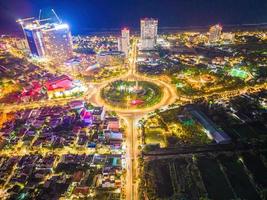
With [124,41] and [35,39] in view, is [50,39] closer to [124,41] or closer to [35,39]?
[35,39]

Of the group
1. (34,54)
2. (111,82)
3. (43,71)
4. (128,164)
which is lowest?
(128,164)

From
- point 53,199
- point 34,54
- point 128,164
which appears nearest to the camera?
point 53,199

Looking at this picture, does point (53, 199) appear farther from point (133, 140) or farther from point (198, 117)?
point (198, 117)

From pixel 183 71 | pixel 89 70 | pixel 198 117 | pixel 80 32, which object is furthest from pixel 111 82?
pixel 80 32

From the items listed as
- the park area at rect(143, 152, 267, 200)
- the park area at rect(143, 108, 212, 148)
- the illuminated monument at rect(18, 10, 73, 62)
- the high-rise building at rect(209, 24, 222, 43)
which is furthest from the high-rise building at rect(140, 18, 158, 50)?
the park area at rect(143, 152, 267, 200)

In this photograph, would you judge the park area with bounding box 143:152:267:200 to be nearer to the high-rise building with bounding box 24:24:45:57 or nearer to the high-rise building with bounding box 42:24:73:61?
the high-rise building with bounding box 42:24:73:61

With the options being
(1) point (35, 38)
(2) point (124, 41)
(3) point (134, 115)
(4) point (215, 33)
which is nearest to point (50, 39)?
(1) point (35, 38)

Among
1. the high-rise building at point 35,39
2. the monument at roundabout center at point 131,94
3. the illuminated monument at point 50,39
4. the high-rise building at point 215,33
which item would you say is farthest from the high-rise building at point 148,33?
the high-rise building at point 35,39

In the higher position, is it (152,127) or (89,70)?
(89,70)
